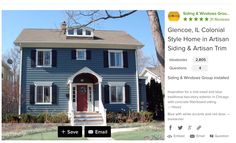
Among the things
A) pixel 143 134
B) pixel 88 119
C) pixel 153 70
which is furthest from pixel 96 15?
pixel 143 134

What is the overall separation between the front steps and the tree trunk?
47.7 inches

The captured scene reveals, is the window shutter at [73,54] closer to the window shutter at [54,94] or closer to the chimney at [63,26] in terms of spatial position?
the chimney at [63,26]

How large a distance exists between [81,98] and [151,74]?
1.46m

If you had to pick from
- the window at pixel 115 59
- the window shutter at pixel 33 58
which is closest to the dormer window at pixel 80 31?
the window at pixel 115 59

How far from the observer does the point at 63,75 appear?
713 cm

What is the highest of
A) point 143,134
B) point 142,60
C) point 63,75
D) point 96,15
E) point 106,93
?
point 96,15

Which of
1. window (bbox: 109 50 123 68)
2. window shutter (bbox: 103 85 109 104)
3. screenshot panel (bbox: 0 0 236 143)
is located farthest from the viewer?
window (bbox: 109 50 123 68)

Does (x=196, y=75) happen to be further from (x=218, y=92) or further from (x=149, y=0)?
(x=149, y=0)

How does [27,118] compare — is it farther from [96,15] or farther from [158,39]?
[158,39]

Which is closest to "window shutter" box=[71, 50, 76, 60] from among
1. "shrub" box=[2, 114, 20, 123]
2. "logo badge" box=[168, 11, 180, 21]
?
"shrub" box=[2, 114, 20, 123]

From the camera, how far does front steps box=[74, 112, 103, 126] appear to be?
642 cm

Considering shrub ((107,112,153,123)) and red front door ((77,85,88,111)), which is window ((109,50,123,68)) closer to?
red front door ((77,85,88,111))

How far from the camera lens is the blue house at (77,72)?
7039mm

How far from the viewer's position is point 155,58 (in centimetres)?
673
